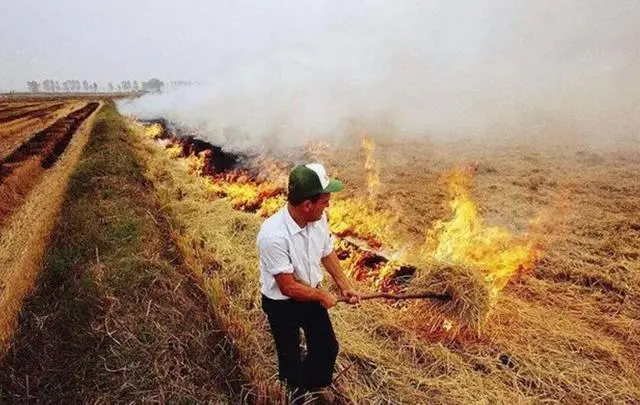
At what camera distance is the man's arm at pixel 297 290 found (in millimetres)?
2820

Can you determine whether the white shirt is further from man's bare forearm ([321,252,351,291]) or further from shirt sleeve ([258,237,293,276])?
man's bare forearm ([321,252,351,291])

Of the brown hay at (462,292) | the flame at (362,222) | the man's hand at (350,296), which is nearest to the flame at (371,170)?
the flame at (362,222)

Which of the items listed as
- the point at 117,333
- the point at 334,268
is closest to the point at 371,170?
the point at 117,333

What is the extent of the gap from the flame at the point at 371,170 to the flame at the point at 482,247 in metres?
2.09

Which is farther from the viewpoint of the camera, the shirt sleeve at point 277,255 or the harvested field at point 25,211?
the harvested field at point 25,211

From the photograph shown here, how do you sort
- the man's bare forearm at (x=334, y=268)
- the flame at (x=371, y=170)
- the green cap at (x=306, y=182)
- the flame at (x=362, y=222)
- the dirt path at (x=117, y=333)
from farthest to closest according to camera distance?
the flame at (x=371, y=170)
the flame at (x=362, y=222)
the dirt path at (x=117, y=333)
the man's bare forearm at (x=334, y=268)
the green cap at (x=306, y=182)

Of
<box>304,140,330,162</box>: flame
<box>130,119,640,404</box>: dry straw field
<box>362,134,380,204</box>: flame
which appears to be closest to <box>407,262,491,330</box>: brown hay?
<box>130,119,640,404</box>: dry straw field

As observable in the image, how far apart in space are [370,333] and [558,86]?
62.9 feet

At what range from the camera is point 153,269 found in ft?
17.8

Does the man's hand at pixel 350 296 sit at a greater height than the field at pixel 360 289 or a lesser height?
greater

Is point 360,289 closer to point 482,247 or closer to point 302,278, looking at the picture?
point 482,247

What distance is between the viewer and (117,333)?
4230 mm

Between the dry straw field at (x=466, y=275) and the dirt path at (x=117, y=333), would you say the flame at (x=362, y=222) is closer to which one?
the dry straw field at (x=466, y=275)

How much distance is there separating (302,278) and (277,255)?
307 mm
